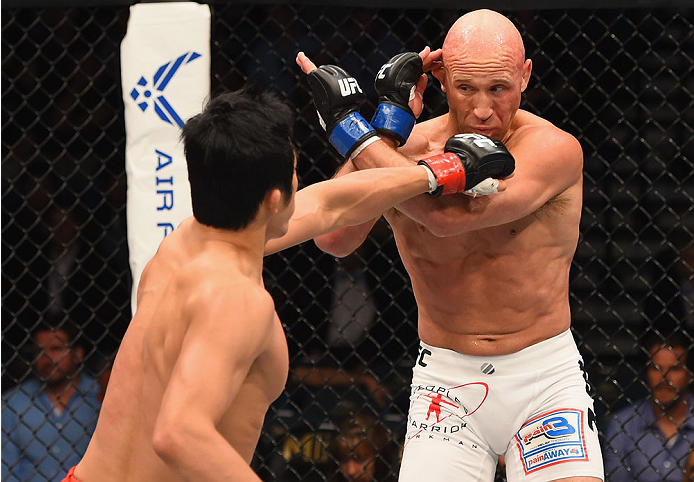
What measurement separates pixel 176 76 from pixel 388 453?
1466 mm

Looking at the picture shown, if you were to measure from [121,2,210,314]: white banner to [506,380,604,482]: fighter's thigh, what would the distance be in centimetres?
125

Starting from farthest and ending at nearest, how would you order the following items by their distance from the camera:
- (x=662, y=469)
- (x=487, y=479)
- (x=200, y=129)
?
(x=662, y=469) → (x=487, y=479) → (x=200, y=129)

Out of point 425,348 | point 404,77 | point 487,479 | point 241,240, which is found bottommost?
point 487,479

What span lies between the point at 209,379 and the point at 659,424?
2.12 meters

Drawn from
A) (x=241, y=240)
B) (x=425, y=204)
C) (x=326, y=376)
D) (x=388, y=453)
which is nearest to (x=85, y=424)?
(x=326, y=376)

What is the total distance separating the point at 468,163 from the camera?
1.90 metres

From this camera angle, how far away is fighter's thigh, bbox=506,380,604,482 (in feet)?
6.45

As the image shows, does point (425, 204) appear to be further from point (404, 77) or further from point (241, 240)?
point (241, 240)

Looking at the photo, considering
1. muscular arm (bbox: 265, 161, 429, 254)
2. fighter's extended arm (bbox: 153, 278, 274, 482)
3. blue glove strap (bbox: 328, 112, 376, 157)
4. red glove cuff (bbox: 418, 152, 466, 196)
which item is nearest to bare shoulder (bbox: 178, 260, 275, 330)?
fighter's extended arm (bbox: 153, 278, 274, 482)

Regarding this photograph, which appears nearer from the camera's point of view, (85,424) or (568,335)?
(568,335)

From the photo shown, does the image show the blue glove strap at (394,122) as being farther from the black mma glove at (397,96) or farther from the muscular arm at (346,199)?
the muscular arm at (346,199)

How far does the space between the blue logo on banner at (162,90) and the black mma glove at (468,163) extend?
3.63 ft

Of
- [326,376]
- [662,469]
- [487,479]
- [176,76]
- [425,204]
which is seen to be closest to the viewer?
[425,204]

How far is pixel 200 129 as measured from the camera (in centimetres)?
139
